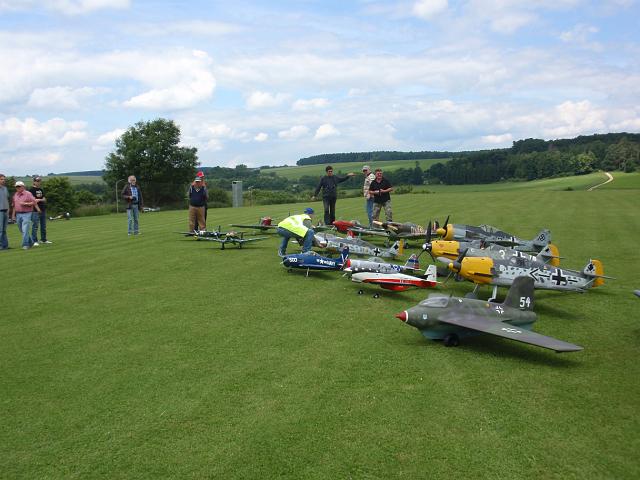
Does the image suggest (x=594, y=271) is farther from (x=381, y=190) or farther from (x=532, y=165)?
(x=532, y=165)

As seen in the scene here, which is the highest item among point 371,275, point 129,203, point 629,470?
point 129,203

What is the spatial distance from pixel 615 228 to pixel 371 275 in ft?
52.0

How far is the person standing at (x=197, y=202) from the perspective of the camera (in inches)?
680

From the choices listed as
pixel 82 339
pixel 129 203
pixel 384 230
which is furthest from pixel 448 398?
pixel 129 203

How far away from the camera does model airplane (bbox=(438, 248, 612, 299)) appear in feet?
30.7

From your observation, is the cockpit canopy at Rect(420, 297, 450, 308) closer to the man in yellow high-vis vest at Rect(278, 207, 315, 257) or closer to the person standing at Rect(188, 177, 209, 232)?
the man in yellow high-vis vest at Rect(278, 207, 315, 257)

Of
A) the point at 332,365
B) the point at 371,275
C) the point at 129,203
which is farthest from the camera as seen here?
the point at 129,203

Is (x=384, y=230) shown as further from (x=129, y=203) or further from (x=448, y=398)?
(x=448, y=398)

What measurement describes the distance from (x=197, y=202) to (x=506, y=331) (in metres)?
13.5

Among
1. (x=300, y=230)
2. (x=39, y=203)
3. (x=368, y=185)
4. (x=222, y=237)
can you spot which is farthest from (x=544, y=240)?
(x=39, y=203)

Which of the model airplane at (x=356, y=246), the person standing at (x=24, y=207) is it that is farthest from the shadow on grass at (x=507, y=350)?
the person standing at (x=24, y=207)

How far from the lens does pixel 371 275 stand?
1002cm

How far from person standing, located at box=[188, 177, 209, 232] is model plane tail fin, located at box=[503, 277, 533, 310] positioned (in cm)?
1224

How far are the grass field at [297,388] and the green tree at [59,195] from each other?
1555 inches
